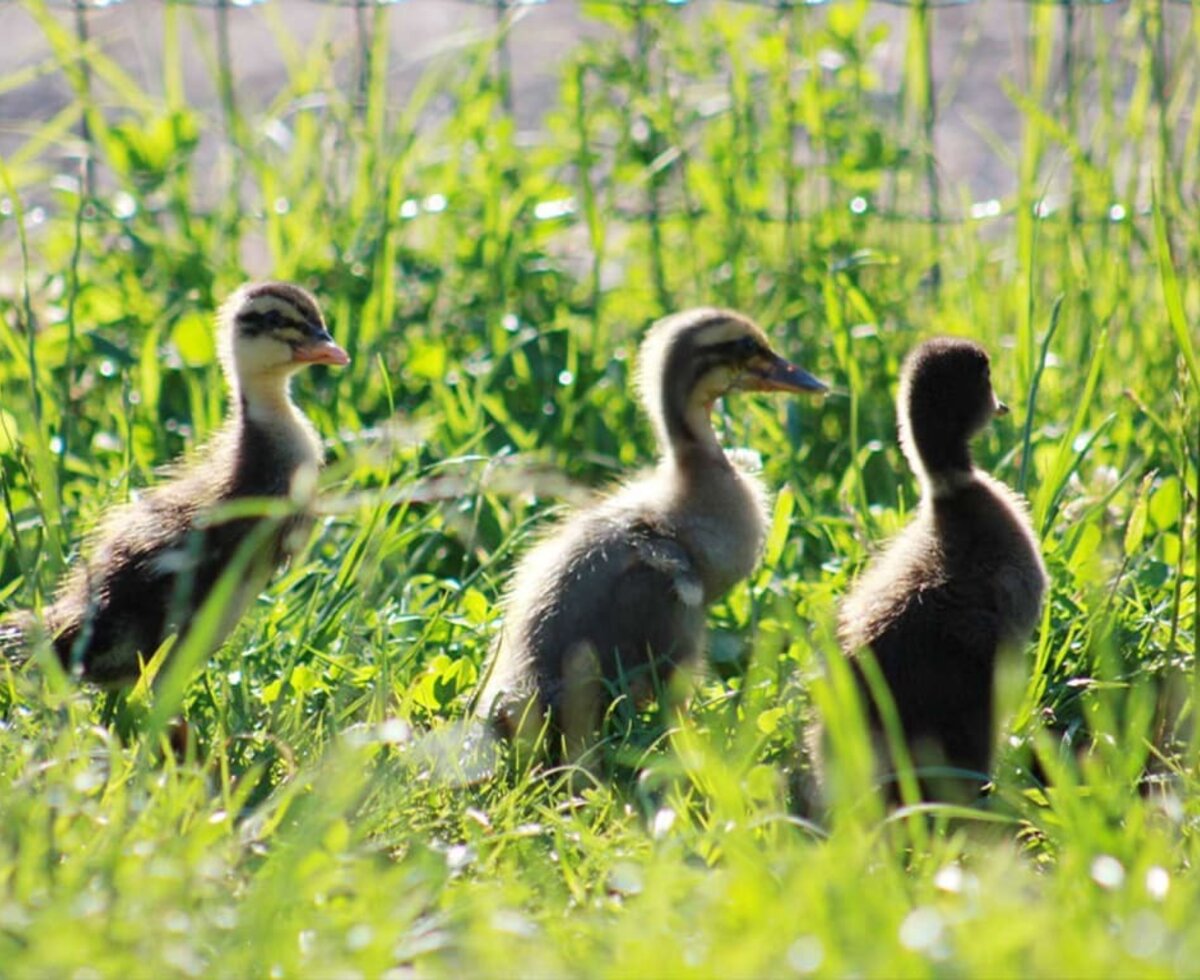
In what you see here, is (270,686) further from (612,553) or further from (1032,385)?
(1032,385)

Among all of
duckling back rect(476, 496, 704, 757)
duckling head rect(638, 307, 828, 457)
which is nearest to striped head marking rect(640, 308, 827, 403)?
duckling head rect(638, 307, 828, 457)

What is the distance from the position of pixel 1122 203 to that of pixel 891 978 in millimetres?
4030

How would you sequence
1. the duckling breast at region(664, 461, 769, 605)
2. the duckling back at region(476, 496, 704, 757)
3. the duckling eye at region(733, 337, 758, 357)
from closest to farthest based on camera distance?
1. the duckling back at region(476, 496, 704, 757)
2. the duckling breast at region(664, 461, 769, 605)
3. the duckling eye at region(733, 337, 758, 357)

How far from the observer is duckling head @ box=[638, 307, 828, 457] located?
5.21 m

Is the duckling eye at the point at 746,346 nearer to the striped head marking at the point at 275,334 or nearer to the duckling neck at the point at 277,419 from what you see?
the striped head marking at the point at 275,334

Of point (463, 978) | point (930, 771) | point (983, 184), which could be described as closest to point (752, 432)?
point (930, 771)

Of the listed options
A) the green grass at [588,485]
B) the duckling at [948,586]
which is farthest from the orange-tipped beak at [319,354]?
the duckling at [948,586]

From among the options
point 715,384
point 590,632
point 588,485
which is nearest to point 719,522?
point 715,384

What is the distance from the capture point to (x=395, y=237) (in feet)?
21.4

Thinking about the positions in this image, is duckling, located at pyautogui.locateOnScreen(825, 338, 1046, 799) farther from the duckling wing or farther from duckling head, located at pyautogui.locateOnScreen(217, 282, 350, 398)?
duckling head, located at pyautogui.locateOnScreen(217, 282, 350, 398)

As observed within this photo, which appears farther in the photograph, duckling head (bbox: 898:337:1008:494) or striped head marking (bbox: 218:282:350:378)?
striped head marking (bbox: 218:282:350:378)

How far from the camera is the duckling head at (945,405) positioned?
448 centimetres

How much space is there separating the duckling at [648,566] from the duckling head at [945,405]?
0.58 meters

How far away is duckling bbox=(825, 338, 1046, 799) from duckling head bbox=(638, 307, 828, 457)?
2.35 ft
